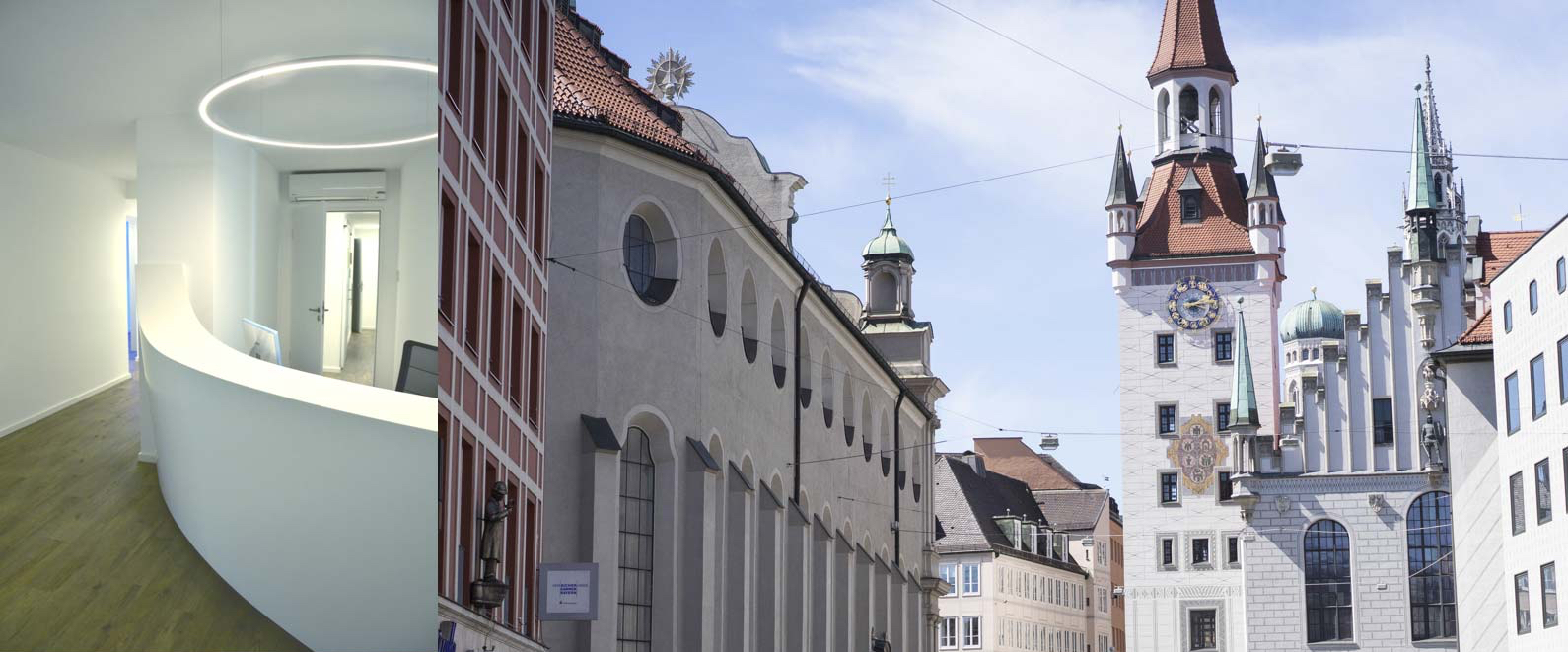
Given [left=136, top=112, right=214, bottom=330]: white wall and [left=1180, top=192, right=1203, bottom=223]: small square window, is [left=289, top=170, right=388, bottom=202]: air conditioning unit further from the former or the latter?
[left=1180, top=192, right=1203, bottom=223]: small square window

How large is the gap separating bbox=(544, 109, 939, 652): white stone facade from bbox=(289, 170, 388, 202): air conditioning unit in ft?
59.3

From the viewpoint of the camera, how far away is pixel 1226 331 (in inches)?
3438

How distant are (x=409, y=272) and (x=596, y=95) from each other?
21819 millimetres

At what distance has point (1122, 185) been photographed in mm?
92625

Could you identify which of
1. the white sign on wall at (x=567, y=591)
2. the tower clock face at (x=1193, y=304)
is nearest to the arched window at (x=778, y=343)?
the white sign on wall at (x=567, y=591)

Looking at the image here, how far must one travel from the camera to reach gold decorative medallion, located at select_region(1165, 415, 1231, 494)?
83.3m

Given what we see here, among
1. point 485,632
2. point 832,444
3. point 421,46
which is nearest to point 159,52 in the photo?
point 421,46

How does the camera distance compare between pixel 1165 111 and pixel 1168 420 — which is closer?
pixel 1168 420

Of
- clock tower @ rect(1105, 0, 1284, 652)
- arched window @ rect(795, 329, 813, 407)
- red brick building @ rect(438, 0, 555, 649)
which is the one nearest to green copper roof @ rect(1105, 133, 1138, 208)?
clock tower @ rect(1105, 0, 1284, 652)

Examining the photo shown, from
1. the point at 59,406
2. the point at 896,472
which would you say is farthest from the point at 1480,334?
the point at 59,406

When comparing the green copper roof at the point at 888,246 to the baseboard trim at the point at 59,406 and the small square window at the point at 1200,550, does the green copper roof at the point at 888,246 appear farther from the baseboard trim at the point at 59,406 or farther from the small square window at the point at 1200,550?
the baseboard trim at the point at 59,406

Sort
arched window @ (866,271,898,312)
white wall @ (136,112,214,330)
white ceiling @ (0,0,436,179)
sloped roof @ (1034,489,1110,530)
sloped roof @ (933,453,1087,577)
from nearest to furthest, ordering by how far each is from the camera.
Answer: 1. white wall @ (136,112,214,330)
2. white ceiling @ (0,0,436,179)
3. arched window @ (866,271,898,312)
4. sloped roof @ (933,453,1087,577)
5. sloped roof @ (1034,489,1110,530)

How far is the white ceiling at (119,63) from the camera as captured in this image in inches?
348

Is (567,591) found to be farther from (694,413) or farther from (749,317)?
(749,317)
